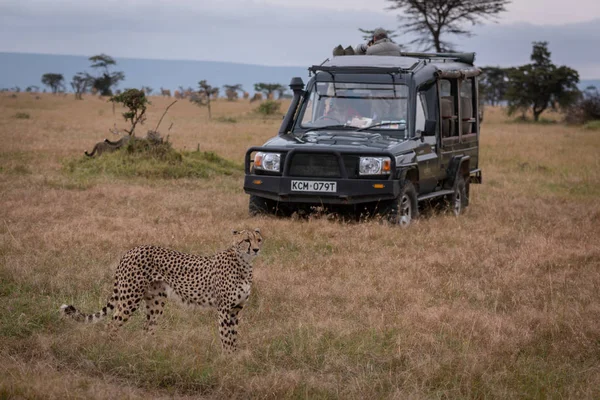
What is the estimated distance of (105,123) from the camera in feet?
100

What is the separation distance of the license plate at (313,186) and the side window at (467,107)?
299cm

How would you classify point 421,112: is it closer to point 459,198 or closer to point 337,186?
point 459,198

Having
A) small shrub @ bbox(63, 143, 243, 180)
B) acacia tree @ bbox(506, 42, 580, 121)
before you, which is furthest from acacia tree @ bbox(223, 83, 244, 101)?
small shrub @ bbox(63, 143, 243, 180)

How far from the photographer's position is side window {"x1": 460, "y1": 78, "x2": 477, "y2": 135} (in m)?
11.6

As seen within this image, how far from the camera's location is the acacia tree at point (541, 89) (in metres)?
39.5

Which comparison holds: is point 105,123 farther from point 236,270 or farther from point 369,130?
point 236,270

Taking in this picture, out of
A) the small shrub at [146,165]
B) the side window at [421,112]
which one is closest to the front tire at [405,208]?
the side window at [421,112]

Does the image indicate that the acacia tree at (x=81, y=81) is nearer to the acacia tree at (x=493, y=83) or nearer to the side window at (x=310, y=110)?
the acacia tree at (x=493, y=83)

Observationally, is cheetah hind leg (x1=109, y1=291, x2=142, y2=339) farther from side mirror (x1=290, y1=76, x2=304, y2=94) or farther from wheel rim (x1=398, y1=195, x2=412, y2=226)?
side mirror (x1=290, y1=76, x2=304, y2=94)

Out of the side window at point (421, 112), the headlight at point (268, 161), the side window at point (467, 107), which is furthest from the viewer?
the side window at point (467, 107)

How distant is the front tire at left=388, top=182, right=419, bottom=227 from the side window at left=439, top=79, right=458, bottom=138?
4.35 feet

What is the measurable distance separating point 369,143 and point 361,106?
83 centimetres

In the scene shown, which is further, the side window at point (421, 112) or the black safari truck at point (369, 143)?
the side window at point (421, 112)

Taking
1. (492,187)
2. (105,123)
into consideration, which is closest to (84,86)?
(105,123)
